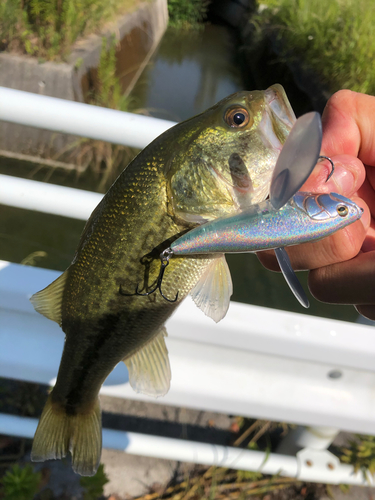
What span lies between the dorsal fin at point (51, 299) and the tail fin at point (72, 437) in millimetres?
359

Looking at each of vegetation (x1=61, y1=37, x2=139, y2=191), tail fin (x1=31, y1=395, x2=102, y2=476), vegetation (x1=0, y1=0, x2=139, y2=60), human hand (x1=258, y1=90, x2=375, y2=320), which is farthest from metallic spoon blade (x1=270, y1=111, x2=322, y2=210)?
vegetation (x1=0, y1=0, x2=139, y2=60)

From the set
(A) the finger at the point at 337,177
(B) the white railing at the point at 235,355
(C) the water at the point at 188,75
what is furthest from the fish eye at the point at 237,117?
(C) the water at the point at 188,75

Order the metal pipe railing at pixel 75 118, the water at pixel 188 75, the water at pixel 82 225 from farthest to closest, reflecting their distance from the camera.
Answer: the water at pixel 188 75, the water at pixel 82 225, the metal pipe railing at pixel 75 118

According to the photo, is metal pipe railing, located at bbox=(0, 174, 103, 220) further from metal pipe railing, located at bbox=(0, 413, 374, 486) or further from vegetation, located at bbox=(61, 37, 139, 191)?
vegetation, located at bbox=(61, 37, 139, 191)

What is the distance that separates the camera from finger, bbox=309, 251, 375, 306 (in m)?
1.08

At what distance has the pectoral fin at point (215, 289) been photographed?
98 cm

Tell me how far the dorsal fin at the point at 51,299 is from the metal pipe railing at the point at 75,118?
2.18ft

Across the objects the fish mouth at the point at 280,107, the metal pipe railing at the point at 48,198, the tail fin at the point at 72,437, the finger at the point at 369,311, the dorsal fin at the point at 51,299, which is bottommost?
the tail fin at the point at 72,437

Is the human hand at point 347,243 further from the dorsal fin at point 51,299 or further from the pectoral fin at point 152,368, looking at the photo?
the dorsal fin at point 51,299

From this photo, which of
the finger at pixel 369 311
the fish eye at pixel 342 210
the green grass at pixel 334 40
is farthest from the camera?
the green grass at pixel 334 40

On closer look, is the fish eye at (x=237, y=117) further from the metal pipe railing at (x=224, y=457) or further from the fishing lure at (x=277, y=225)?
the metal pipe railing at (x=224, y=457)

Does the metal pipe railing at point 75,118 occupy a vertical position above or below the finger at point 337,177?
below

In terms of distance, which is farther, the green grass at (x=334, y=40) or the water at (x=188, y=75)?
the water at (x=188, y=75)

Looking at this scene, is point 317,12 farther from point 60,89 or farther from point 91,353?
point 91,353
